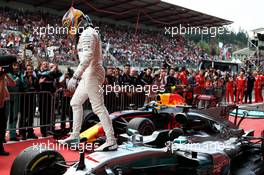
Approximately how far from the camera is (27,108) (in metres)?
6.66

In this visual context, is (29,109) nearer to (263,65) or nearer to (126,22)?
(126,22)

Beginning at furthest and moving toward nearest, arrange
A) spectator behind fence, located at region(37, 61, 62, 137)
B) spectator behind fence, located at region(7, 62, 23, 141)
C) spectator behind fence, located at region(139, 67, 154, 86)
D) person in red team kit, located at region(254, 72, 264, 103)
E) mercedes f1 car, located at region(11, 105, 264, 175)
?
person in red team kit, located at region(254, 72, 264, 103), spectator behind fence, located at region(139, 67, 154, 86), spectator behind fence, located at region(37, 61, 62, 137), spectator behind fence, located at region(7, 62, 23, 141), mercedes f1 car, located at region(11, 105, 264, 175)

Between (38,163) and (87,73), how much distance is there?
4.57 ft

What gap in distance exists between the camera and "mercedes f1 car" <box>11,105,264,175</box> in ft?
9.20

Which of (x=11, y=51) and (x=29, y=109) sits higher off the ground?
(x=11, y=51)

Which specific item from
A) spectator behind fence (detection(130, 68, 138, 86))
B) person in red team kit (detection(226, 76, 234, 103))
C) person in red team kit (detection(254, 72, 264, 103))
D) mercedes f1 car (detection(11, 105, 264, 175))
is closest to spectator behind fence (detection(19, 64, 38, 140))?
spectator behind fence (detection(130, 68, 138, 86))

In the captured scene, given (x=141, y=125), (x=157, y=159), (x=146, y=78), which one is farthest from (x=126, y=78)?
(x=157, y=159)

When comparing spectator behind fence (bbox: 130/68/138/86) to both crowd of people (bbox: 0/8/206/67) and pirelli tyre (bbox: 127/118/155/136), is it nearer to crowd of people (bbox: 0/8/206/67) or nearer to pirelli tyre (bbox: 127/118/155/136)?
pirelli tyre (bbox: 127/118/155/136)

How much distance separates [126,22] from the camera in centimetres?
2855

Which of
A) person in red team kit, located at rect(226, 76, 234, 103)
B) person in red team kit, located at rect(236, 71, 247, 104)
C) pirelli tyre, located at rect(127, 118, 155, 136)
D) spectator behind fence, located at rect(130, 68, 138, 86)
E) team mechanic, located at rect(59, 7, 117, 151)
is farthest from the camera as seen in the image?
person in red team kit, located at rect(236, 71, 247, 104)

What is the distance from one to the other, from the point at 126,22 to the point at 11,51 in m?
14.5

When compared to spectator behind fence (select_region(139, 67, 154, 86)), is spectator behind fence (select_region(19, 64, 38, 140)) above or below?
below

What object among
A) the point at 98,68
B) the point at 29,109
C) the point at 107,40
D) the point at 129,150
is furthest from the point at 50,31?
the point at 129,150

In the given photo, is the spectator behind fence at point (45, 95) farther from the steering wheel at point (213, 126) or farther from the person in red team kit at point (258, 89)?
the person in red team kit at point (258, 89)
